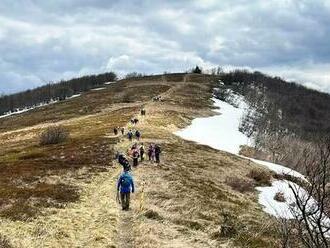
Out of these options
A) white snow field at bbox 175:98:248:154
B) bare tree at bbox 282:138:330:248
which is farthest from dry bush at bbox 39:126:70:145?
bare tree at bbox 282:138:330:248

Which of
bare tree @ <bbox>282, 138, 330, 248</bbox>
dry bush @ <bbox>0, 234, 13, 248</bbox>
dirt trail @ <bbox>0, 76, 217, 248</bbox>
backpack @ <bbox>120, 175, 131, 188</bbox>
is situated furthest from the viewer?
backpack @ <bbox>120, 175, 131, 188</bbox>

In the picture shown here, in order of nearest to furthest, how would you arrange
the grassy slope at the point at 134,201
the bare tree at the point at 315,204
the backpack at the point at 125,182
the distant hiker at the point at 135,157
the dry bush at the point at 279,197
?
the bare tree at the point at 315,204
the grassy slope at the point at 134,201
the backpack at the point at 125,182
the dry bush at the point at 279,197
the distant hiker at the point at 135,157

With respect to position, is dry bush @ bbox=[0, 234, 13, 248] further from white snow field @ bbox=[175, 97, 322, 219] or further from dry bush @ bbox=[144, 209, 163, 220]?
white snow field @ bbox=[175, 97, 322, 219]

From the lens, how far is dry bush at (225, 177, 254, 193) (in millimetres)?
43531

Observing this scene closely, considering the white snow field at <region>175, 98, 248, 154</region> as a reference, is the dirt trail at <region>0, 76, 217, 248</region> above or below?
above

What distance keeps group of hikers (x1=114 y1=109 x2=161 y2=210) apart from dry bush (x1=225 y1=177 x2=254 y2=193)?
6971mm

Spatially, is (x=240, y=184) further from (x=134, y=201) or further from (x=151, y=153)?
(x=134, y=201)

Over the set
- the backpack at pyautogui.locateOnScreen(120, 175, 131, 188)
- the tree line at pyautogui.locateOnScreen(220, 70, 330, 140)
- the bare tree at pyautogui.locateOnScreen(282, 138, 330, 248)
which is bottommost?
the tree line at pyautogui.locateOnScreen(220, 70, 330, 140)

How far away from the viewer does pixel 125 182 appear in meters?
28.3

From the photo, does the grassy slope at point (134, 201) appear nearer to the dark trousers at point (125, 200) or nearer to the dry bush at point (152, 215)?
the dry bush at point (152, 215)

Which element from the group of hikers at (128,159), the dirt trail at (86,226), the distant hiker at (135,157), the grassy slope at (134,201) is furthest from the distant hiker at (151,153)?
the dirt trail at (86,226)

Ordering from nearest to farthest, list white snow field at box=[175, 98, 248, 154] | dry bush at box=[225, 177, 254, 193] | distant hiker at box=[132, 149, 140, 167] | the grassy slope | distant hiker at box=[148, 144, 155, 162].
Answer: the grassy slope → dry bush at box=[225, 177, 254, 193] → distant hiker at box=[132, 149, 140, 167] → distant hiker at box=[148, 144, 155, 162] → white snow field at box=[175, 98, 248, 154]

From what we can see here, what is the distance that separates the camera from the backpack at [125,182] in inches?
1113

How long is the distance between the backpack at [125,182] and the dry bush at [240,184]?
665 inches
